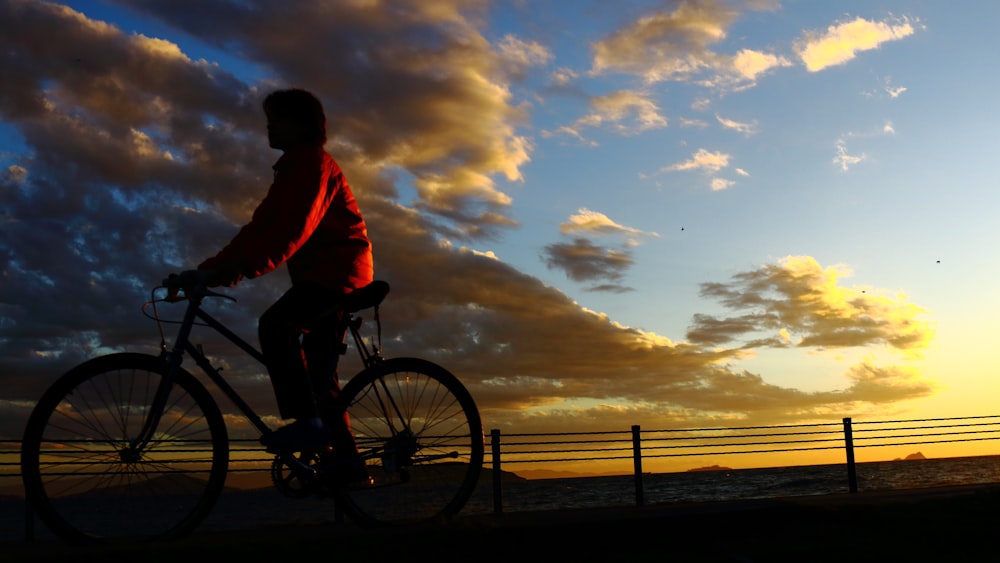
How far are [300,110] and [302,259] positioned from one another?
22.4 inches

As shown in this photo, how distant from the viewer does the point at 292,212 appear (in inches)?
112

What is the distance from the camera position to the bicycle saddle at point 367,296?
299 cm

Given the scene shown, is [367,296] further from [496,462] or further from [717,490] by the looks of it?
[717,490]

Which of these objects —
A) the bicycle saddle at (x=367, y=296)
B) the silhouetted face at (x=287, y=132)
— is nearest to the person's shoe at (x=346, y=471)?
the bicycle saddle at (x=367, y=296)

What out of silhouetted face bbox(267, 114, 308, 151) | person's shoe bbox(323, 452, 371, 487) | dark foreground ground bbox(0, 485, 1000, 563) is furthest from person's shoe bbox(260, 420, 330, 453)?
silhouetted face bbox(267, 114, 308, 151)

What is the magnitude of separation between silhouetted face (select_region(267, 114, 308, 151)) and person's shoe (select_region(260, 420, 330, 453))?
3.42ft

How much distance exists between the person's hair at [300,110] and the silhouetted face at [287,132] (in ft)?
0.04

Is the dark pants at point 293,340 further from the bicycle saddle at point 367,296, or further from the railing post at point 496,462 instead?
the railing post at point 496,462

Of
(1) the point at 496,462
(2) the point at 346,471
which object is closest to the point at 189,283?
(2) the point at 346,471

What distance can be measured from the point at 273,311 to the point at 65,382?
0.70 metres

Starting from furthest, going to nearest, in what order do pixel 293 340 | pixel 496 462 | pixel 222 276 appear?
pixel 496 462, pixel 293 340, pixel 222 276

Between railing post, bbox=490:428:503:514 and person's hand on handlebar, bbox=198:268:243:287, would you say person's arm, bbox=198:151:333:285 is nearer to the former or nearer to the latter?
person's hand on handlebar, bbox=198:268:243:287

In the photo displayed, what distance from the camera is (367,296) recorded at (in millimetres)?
3004

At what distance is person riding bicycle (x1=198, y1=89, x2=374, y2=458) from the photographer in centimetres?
283
